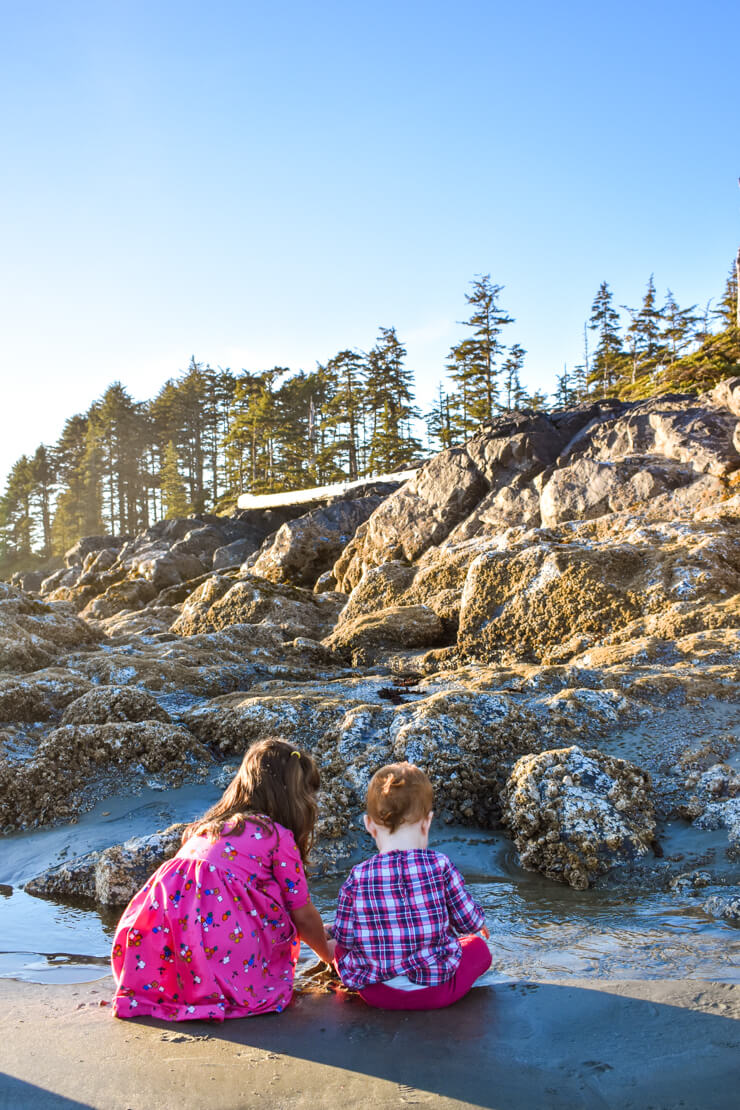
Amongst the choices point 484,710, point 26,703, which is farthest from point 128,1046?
point 26,703

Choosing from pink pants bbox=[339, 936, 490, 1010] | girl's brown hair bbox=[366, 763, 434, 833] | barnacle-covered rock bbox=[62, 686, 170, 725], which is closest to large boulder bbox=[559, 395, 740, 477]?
barnacle-covered rock bbox=[62, 686, 170, 725]

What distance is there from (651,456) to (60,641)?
42.8 feet

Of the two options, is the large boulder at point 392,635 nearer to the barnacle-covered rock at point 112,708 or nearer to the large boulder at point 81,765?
the barnacle-covered rock at point 112,708

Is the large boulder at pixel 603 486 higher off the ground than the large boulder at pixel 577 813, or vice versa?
the large boulder at pixel 603 486

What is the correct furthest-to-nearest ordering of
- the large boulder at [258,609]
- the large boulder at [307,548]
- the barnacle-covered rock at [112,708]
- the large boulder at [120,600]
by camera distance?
the large boulder at [120,600]
the large boulder at [307,548]
the large boulder at [258,609]
the barnacle-covered rock at [112,708]

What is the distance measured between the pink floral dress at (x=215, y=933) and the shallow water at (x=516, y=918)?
2.26ft

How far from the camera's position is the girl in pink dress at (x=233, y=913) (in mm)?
3227

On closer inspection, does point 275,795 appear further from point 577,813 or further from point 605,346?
point 605,346

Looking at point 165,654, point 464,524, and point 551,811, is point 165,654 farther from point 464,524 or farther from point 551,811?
point 464,524

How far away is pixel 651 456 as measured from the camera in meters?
17.0

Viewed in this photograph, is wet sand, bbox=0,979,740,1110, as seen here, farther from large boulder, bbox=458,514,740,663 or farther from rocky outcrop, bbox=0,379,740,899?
large boulder, bbox=458,514,740,663

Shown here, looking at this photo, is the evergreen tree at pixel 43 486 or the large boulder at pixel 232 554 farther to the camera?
the evergreen tree at pixel 43 486

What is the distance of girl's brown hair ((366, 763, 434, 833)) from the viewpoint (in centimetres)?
342

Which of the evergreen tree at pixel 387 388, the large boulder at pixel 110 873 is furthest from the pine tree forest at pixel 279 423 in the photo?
the large boulder at pixel 110 873
